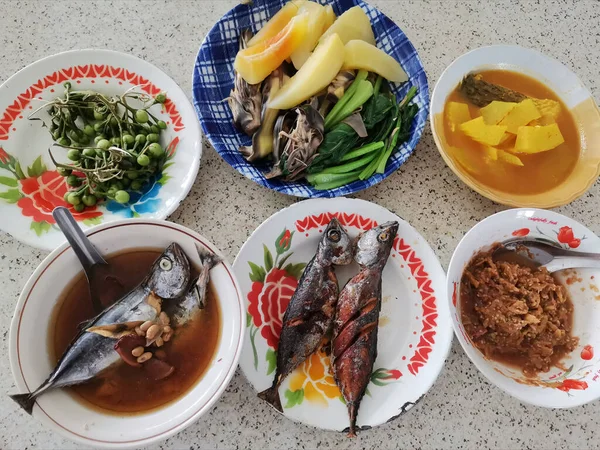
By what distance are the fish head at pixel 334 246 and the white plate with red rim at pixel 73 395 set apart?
1.15ft

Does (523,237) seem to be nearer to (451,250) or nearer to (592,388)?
(451,250)

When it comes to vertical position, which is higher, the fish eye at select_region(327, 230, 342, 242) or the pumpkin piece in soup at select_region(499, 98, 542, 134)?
the pumpkin piece in soup at select_region(499, 98, 542, 134)

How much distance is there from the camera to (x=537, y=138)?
138 centimetres

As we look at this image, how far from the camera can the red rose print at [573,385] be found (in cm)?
123

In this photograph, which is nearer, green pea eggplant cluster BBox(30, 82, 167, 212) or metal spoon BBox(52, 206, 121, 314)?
metal spoon BBox(52, 206, 121, 314)

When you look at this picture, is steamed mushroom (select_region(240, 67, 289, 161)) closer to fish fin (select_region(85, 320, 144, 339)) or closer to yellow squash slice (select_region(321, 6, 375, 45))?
yellow squash slice (select_region(321, 6, 375, 45))

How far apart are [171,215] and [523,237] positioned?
3.57 feet

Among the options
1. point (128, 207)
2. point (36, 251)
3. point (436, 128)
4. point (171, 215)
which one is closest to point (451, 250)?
point (436, 128)

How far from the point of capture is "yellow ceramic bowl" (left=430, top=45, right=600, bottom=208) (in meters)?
1.35

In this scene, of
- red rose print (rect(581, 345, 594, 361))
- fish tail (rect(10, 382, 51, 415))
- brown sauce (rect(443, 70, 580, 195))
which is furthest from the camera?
brown sauce (rect(443, 70, 580, 195))

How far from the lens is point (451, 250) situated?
1.42 m

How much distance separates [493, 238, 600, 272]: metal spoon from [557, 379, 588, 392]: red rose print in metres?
0.32

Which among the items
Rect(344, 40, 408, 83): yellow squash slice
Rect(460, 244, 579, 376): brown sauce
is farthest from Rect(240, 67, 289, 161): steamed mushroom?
Rect(460, 244, 579, 376): brown sauce

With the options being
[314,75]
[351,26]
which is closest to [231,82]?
[314,75]
